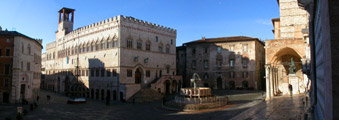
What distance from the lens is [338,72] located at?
4.50m

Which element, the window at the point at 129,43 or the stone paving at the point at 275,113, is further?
the window at the point at 129,43

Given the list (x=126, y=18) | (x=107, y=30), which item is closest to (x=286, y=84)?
(x=126, y=18)

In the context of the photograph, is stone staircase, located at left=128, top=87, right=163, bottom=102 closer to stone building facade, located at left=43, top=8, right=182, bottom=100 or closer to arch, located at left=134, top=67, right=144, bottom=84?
stone building facade, located at left=43, top=8, right=182, bottom=100

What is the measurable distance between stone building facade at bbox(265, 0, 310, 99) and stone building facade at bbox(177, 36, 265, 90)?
11758 millimetres

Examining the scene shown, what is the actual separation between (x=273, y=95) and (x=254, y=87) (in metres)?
16.9

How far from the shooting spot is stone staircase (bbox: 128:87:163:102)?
115 feet

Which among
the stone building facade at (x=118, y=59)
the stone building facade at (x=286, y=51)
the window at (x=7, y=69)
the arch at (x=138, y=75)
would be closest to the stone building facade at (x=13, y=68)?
the window at (x=7, y=69)

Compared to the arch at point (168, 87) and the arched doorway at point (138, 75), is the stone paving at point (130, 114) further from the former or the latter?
the arch at point (168, 87)

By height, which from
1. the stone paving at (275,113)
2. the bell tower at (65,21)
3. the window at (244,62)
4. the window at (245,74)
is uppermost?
the bell tower at (65,21)

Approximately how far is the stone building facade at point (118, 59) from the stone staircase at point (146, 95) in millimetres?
807

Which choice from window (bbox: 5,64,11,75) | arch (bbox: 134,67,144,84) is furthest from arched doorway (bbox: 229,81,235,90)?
window (bbox: 5,64,11,75)

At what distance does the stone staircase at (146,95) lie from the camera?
35.2 meters

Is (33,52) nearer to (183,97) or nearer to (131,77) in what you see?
(131,77)

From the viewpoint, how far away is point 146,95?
36.6 metres
